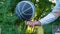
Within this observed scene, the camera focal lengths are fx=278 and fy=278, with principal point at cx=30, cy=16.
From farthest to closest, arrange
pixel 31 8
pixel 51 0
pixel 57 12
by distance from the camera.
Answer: pixel 51 0, pixel 57 12, pixel 31 8

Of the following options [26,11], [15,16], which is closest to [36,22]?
[26,11]

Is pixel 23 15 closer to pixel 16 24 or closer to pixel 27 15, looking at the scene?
pixel 27 15

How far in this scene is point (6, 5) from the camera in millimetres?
5086

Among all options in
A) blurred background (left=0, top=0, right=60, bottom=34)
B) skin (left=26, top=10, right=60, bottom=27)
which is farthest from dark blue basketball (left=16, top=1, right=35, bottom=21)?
blurred background (left=0, top=0, right=60, bottom=34)

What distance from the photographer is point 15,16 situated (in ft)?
16.5

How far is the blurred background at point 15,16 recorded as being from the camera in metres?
5.02

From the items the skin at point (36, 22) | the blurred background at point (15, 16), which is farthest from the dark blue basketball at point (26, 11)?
the blurred background at point (15, 16)

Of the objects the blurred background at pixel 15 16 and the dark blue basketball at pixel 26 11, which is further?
the blurred background at pixel 15 16

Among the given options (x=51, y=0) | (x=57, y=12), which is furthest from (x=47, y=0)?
(x=57, y=12)

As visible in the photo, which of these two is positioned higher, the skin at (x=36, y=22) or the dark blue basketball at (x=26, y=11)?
the dark blue basketball at (x=26, y=11)

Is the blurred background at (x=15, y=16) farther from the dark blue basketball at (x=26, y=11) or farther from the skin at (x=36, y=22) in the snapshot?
the dark blue basketball at (x=26, y=11)

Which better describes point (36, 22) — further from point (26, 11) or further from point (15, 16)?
point (15, 16)

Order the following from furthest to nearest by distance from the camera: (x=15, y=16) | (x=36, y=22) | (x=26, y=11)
Answer: 1. (x=15, y=16)
2. (x=36, y=22)
3. (x=26, y=11)

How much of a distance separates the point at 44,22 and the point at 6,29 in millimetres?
847
